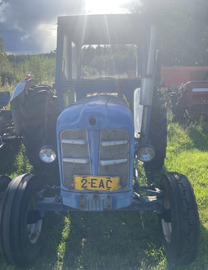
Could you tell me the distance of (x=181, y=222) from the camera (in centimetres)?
242

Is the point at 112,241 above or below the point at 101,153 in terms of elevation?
below

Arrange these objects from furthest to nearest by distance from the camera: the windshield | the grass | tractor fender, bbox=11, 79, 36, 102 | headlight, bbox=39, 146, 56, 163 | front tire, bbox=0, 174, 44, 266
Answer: the windshield → tractor fender, bbox=11, 79, 36, 102 → headlight, bbox=39, 146, 56, 163 → the grass → front tire, bbox=0, 174, 44, 266

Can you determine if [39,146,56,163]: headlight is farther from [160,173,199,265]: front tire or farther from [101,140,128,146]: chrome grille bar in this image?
[160,173,199,265]: front tire

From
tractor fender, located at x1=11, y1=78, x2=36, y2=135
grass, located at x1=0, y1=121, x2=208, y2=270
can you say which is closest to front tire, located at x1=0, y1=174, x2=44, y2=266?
grass, located at x1=0, y1=121, x2=208, y2=270

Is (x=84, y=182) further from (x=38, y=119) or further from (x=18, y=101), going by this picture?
(x=18, y=101)

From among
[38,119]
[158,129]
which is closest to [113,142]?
[158,129]

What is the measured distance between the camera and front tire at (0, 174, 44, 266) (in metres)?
2.38

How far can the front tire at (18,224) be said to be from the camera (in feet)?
7.81

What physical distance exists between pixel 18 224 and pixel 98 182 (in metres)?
0.86

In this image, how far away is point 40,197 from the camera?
2861 millimetres

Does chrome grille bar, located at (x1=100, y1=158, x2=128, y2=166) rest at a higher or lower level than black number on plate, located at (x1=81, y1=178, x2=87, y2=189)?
higher

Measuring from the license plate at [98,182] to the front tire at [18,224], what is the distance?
2.05 ft

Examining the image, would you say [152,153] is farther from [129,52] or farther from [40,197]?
[129,52]

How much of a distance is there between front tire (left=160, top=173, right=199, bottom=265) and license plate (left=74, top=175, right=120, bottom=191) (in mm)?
635
